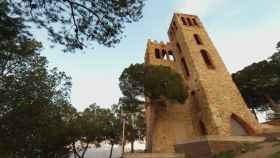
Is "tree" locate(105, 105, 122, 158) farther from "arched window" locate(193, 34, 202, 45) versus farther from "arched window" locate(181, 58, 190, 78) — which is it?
"arched window" locate(193, 34, 202, 45)

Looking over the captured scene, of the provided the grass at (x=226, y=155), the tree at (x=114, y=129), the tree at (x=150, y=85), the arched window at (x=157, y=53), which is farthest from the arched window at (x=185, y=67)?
the grass at (x=226, y=155)

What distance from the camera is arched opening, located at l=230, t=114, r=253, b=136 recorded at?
20253 millimetres

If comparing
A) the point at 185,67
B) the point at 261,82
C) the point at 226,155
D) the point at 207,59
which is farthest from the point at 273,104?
the point at 226,155

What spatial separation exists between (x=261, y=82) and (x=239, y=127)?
12.4 m

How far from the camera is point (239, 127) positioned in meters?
20.7

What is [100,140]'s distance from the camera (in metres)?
26.5

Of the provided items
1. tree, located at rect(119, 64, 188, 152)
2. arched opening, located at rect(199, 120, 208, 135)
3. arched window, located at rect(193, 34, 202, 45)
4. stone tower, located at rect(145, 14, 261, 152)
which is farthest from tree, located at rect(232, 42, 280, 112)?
tree, located at rect(119, 64, 188, 152)

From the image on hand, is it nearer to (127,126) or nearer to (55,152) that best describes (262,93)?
(127,126)

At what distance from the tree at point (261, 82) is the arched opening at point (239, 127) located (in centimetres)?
1129

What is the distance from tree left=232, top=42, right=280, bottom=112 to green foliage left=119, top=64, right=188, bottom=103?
46.7ft

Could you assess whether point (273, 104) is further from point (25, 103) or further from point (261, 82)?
point (25, 103)

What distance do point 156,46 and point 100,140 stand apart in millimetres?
16218

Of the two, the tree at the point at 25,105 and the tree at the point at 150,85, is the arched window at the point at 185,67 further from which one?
the tree at the point at 25,105

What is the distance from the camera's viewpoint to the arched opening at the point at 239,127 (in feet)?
66.4
